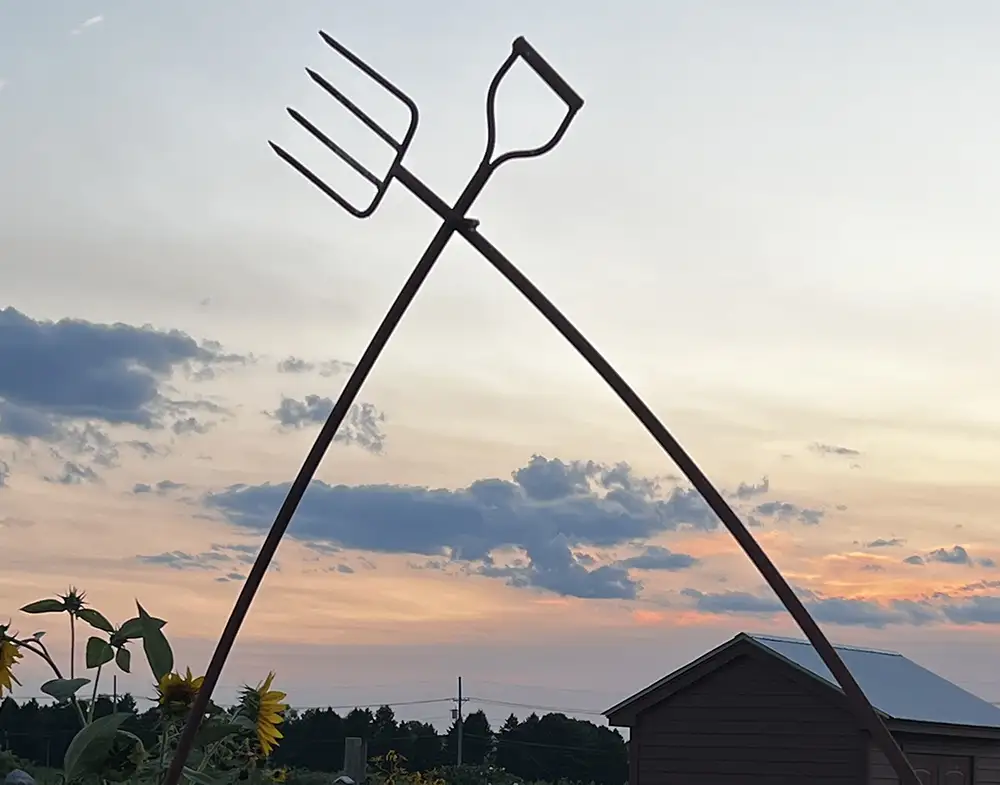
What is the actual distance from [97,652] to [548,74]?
5.71 feet

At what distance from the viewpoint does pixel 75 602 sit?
308 centimetres

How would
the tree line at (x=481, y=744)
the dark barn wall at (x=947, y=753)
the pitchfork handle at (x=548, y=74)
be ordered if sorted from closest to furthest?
the pitchfork handle at (x=548, y=74) < the dark barn wall at (x=947, y=753) < the tree line at (x=481, y=744)

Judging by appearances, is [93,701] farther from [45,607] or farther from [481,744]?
[481,744]

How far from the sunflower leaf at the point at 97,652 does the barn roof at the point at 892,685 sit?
11714 mm

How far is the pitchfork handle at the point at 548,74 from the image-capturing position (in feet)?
11.7

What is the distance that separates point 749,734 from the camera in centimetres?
1473

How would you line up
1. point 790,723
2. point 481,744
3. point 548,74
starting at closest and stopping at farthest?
point 548,74 → point 790,723 → point 481,744

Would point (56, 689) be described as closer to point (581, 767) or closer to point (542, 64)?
point (542, 64)

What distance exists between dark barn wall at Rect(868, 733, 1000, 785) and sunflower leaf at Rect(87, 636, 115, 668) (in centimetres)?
1138

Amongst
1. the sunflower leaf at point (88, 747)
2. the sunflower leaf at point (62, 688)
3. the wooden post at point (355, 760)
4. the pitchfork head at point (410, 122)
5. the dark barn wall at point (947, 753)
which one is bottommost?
the sunflower leaf at point (88, 747)

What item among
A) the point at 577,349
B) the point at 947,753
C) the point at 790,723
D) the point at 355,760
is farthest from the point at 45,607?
the point at 947,753

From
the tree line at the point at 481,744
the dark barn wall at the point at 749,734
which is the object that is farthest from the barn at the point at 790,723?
the tree line at the point at 481,744

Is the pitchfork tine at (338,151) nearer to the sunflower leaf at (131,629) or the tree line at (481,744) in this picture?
the sunflower leaf at (131,629)

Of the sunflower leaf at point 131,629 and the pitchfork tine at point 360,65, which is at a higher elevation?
the pitchfork tine at point 360,65
